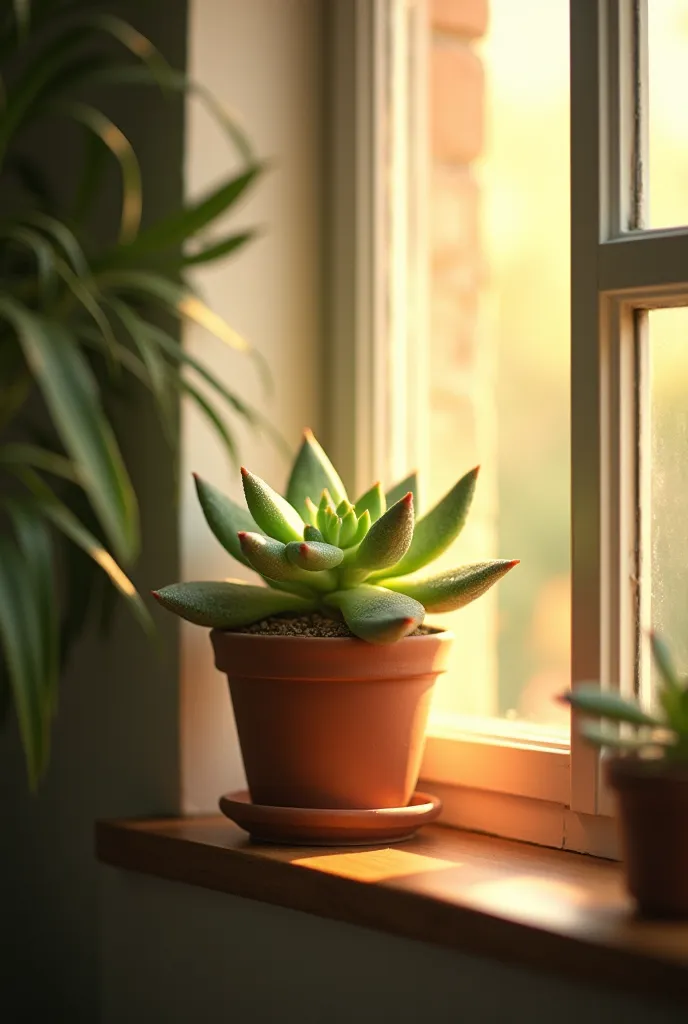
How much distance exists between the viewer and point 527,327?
1465 mm

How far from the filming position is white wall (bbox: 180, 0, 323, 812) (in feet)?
4.63

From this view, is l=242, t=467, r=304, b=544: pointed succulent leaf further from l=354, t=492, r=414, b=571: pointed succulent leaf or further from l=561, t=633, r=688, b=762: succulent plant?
l=561, t=633, r=688, b=762: succulent plant

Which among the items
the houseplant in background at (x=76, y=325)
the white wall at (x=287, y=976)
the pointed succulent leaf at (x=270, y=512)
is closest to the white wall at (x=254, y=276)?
the houseplant in background at (x=76, y=325)

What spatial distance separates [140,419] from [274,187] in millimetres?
319

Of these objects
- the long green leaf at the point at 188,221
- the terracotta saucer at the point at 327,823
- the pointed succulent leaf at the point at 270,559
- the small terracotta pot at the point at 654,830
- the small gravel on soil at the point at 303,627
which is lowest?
the terracotta saucer at the point at 327,823

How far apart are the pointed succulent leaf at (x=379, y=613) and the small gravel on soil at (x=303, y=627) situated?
0.02m

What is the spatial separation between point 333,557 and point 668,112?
0.51 metres

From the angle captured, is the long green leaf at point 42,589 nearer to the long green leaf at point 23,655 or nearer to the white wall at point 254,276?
the long green leaf at point 23,655

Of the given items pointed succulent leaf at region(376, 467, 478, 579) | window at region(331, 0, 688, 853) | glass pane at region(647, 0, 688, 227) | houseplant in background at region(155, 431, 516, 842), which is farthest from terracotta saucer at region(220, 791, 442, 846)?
glass pane at region(647, 0, 688, 227)

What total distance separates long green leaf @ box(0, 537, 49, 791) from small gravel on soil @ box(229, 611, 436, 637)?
0.21m

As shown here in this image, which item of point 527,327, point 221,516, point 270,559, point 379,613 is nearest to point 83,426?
point 221,516

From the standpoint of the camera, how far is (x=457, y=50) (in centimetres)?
147

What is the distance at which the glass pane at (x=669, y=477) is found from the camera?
3.71 ft

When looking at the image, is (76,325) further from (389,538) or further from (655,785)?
(655,785)
